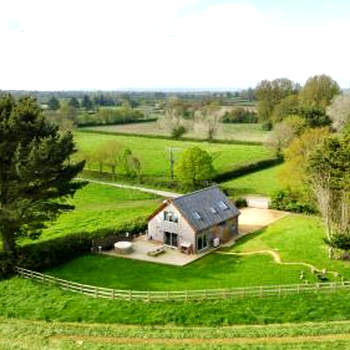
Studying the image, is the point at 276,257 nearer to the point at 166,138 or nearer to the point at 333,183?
the point at 333,183

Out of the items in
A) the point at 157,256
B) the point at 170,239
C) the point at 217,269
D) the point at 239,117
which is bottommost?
the point at 157,256

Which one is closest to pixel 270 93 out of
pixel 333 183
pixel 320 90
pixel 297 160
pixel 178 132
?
pixel 320 90

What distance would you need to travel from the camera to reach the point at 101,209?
54312mm

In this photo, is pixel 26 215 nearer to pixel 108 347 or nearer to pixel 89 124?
pixel 108 347

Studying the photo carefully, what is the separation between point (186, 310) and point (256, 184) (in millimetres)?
41236

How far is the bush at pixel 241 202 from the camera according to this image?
53947 millimetres

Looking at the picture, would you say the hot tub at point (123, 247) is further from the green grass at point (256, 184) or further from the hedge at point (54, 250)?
the green grass at point (256, 184)

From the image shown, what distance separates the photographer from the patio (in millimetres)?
37062

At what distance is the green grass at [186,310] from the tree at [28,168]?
7450mm

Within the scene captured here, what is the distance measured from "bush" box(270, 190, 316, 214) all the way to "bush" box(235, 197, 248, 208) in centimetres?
303

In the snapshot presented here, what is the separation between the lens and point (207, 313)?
87.4 feet

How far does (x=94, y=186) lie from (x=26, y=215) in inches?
1230

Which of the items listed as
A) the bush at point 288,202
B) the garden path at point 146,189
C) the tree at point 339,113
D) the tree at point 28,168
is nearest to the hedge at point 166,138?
the tree at point 339,113

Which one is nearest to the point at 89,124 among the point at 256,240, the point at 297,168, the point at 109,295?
the point at 297,168
